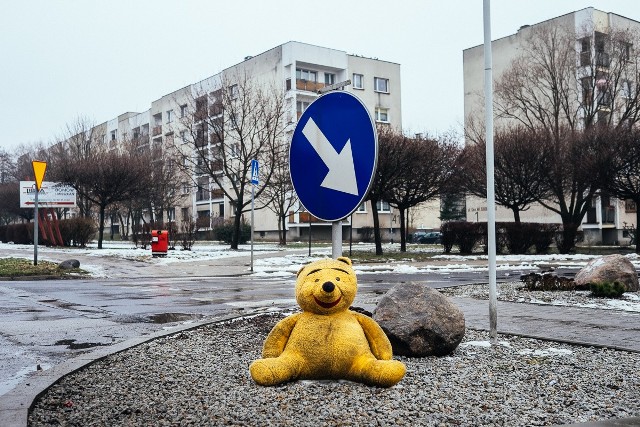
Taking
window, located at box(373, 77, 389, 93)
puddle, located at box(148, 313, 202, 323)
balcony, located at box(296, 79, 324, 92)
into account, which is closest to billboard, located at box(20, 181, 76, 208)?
balcony, located at box(296, 79, 324, 92)

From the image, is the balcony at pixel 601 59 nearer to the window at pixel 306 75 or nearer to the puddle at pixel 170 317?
the window at pixel 306 75

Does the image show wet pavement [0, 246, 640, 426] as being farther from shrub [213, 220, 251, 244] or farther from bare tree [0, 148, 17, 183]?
bare tree [0, 148, 17, 183]

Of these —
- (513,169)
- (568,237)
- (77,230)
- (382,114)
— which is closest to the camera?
(568,237)

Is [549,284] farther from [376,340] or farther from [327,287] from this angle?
[327,287]

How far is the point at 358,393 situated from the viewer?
4.76m

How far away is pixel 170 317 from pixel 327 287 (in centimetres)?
602

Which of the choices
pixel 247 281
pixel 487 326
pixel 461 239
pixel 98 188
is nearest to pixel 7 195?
pixel 98 188

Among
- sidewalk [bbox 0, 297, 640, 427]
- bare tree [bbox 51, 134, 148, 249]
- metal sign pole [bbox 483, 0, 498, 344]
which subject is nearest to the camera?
sidewalk [bbox 0, 297, 640, 427]

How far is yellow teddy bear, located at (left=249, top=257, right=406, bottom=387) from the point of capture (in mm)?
4887

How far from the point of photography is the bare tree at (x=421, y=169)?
31.1m

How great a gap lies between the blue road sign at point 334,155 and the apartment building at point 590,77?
3624 centimetres

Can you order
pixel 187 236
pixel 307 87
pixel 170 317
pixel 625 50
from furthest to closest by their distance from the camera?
1. pixel 307 87
2. pixel 187 236
3. pixel 625 50
4. pixel 170 317

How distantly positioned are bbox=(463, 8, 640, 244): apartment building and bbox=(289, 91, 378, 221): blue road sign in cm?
3624

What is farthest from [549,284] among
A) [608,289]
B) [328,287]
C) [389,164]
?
[389,164]
